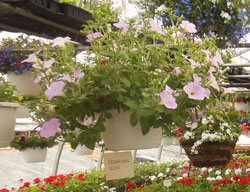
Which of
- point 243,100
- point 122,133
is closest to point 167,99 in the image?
point 122,133

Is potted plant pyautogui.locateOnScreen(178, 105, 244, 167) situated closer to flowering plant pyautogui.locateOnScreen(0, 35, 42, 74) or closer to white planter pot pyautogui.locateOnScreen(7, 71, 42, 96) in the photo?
white planter pot pyautogui.locateOnScreen(7, 71, 42, 96)

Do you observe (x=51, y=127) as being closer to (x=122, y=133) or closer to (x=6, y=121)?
(x=122, y=133)

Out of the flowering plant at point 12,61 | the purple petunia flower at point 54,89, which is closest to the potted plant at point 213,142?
the flowering plant at point 12,61

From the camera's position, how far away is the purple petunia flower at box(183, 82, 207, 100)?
3.09ft

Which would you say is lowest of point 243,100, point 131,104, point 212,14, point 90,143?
point 90,143

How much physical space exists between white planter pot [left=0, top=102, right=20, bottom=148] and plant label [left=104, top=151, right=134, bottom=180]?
55 centimetres

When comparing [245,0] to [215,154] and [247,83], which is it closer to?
[215,154]

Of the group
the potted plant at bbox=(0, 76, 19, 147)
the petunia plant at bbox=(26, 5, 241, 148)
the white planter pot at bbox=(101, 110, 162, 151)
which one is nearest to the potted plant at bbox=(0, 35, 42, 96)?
the potted plant at bbox=(0, 76, 19, 147)

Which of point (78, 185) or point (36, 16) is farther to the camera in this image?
point (78, 185)

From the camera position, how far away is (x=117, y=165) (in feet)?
3.64

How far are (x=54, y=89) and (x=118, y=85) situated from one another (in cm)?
17

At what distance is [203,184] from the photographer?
324 centimetres

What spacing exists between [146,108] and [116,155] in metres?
0.23

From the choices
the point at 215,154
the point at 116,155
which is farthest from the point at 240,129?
the point at 116,155
